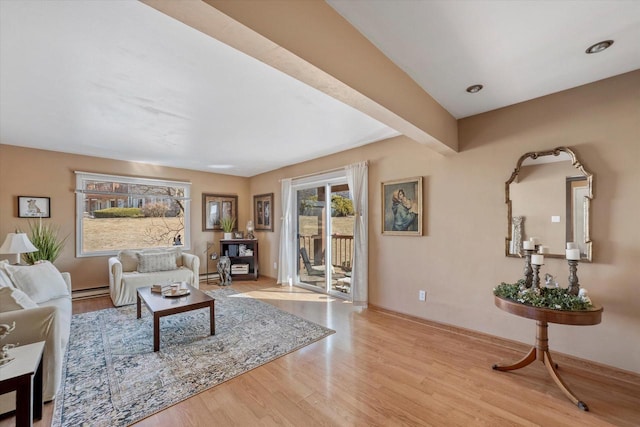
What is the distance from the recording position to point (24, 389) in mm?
1328

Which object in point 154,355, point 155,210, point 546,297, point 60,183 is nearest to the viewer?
point 546,297

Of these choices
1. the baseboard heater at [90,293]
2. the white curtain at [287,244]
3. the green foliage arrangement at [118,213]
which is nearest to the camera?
the baseboard heater at [90,293]

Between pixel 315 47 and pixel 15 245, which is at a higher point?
pixel 315 47

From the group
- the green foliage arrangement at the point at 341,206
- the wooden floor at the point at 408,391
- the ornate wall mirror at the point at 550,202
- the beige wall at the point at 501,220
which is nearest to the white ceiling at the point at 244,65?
the beige wall at the point at 501,220

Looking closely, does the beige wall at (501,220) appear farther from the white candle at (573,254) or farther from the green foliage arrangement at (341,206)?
the green foliage arrangement at (341,206)

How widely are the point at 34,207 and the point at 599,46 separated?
6747 mm

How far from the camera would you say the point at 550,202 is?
2463mm

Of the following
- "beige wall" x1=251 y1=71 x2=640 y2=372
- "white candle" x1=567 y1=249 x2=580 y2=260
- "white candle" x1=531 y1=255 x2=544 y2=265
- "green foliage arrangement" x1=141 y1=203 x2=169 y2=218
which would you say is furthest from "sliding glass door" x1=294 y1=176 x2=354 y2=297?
"green foliage arrangement" x1=141 y1=203 x2=169 y2=218

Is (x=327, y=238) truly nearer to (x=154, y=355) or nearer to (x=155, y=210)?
(x=154, y=355)

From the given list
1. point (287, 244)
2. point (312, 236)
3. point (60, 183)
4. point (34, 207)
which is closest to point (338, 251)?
point (312, 236)

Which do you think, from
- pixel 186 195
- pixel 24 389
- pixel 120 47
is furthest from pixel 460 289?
pixel 186 195

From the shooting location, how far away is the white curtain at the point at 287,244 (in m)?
5.27

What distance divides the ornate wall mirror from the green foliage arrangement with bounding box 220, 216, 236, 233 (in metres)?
5.20

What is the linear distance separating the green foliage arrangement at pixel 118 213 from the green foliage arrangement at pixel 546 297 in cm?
578
